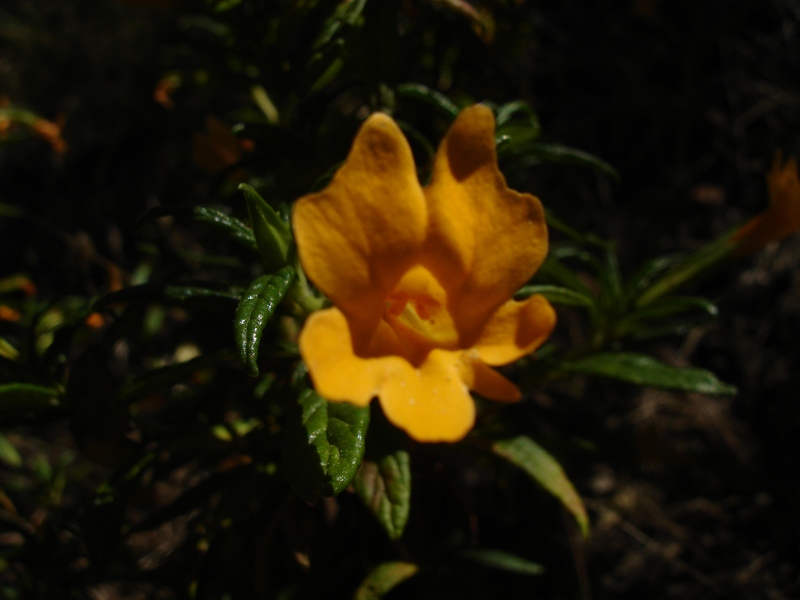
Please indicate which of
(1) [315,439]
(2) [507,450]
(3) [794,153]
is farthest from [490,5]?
(3) [794,153]

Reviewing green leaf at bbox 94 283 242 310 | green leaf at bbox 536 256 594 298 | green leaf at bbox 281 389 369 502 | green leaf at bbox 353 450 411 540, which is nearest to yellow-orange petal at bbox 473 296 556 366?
green leaf at bbox 281 389 369 502

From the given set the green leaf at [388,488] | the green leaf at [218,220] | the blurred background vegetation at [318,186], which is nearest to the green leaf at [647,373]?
the blurred background vegetation at [318,186]

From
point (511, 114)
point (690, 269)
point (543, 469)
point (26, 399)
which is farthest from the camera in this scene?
point (690, 269)

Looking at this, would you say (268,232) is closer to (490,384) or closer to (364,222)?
(364,222)

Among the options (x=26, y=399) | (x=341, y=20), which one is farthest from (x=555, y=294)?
(x=26, y=399)

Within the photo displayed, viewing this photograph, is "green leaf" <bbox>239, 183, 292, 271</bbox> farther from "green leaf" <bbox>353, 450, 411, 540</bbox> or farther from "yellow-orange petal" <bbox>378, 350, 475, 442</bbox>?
"green leaf" <bbox>353, 450, 411, 540</bbox>

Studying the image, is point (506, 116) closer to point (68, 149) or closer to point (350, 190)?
point (350, 190)
